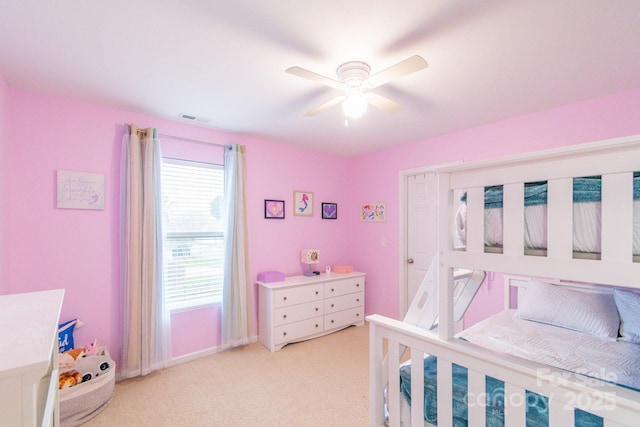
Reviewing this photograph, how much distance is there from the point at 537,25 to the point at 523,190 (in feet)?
3.31

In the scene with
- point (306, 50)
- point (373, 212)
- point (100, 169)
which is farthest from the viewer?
point (373, 212)

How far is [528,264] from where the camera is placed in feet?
3.42

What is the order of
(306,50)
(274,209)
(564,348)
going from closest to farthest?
(306,50), (564,348), (274,209)

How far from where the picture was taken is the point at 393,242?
3.87 metres

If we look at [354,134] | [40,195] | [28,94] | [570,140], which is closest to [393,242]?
[354,134]

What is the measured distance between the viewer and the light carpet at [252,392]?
6.69ft

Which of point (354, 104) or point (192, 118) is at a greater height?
point (192, 118)

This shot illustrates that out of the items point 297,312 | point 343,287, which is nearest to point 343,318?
point 343,287

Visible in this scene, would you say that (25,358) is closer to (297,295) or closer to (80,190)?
(80,190)

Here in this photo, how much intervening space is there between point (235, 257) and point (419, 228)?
7.57 ft

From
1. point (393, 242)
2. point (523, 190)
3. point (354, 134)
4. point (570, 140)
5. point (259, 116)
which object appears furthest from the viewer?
point (393, 242)

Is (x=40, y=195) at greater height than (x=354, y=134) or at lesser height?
lesser

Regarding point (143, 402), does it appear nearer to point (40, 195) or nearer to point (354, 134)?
point (40, 195)

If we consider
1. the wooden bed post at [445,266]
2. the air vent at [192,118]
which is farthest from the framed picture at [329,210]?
the wooden bed post at [445,266]
